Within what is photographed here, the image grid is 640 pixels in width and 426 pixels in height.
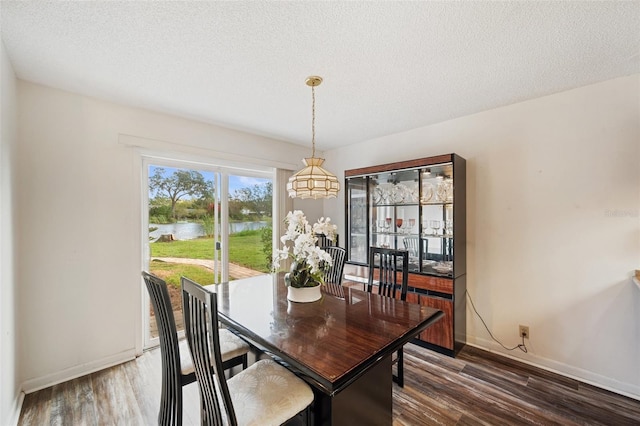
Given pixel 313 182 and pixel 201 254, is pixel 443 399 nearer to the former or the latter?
pixel 313 182

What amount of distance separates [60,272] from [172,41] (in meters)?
2.15

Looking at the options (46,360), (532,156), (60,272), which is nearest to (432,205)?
(532,156)

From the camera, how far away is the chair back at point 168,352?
144 cm

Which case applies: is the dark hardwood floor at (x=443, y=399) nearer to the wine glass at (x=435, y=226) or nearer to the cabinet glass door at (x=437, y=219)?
the cabinet glass door at (x=437, y=219)

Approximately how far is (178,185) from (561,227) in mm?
3882

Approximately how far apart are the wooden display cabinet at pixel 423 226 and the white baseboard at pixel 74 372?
264 cm

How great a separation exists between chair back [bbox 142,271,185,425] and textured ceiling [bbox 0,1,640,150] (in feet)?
4.76

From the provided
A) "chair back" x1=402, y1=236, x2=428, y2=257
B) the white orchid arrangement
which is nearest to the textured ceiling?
the white orchid arrangement

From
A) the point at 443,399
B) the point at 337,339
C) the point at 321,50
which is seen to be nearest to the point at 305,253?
the point at 337,339

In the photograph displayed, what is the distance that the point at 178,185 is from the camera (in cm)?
315

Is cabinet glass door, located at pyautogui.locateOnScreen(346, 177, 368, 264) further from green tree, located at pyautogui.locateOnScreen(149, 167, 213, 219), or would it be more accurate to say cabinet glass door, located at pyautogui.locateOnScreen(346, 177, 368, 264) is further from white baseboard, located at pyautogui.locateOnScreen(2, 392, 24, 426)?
white baseboard, located at pyautogui.locateOnScreen(2, 392, 24, 426)

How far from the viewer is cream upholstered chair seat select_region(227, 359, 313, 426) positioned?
122cm

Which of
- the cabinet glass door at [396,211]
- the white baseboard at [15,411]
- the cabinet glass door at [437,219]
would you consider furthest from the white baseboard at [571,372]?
the white baseboard at [15,411]

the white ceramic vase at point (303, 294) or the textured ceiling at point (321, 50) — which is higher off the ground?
the textured ceiling at point (321, 50)
